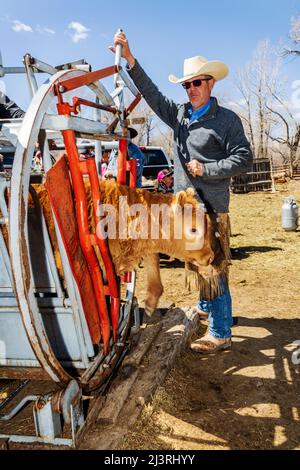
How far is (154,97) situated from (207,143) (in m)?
0.78

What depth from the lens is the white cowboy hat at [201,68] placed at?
314 cm

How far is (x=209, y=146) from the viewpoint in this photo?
129 inches

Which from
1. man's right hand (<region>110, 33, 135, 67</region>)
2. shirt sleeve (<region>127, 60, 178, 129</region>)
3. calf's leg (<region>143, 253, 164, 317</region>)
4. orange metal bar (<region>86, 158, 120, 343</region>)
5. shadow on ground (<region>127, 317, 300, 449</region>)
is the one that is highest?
man's right hand (<region>110, 33, 135, 67</region>)

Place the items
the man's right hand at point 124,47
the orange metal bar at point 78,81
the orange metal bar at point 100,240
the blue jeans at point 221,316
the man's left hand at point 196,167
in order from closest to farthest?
the orange metal bar at point 78,81 < the orange metal bar at point 100,240 < the man's right hand at point 124,47 < the man's left hand at point 196,167 < the blue jeans at point 221,316

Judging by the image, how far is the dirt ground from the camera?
243 centimetres

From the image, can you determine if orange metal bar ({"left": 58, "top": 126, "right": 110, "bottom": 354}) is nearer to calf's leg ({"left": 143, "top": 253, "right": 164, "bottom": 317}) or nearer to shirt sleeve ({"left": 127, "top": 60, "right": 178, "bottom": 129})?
calf's leg ({"left": 143, "top": 253, "right": 164, "bottom": 317})

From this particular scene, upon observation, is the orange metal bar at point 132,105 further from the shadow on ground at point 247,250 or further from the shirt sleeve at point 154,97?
the shadow on ground at point 247,250

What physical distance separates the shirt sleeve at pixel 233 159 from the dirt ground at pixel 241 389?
171 cm

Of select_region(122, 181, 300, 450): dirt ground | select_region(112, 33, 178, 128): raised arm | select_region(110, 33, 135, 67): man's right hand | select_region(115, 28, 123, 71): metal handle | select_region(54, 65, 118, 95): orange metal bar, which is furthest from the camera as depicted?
select_region(112, 33, 178, 128): raised arm

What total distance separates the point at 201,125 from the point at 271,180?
20.3m

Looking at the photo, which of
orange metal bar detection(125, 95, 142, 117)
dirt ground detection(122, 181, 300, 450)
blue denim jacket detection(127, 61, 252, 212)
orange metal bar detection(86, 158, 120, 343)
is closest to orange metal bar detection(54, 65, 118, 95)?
orange metal bar detection(86, 158, 120, 343)

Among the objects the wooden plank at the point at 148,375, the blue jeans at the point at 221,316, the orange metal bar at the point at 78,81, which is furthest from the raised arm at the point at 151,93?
the wooden plank at the point at 148,375

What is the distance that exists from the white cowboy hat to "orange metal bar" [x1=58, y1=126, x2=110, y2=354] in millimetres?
1614
